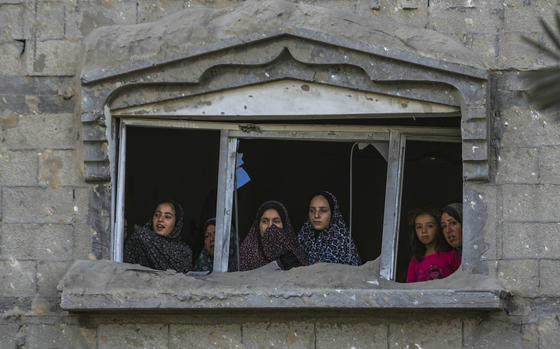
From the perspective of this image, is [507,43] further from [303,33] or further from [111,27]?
[111,27]

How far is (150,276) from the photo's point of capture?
19.6 ft

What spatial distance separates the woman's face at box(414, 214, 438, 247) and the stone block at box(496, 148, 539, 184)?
0.58 metres

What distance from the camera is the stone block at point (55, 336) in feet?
19.7

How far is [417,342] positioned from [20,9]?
2848 millimetres

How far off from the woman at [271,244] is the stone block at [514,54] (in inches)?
59.2

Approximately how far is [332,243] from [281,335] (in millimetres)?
751

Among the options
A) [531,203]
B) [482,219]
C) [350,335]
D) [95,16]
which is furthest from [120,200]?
[531,203]

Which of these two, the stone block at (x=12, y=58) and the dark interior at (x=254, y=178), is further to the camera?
the dark interior at (x=254, y=178)

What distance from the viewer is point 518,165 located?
592 cm

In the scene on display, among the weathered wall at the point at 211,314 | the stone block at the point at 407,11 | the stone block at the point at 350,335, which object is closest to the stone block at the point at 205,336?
the weathered wall at the point at 211,314

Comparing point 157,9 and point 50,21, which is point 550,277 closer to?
point 157,9

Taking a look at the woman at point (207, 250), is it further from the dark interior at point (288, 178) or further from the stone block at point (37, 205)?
the stone block at point (37, 205)

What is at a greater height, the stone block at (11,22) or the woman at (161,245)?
the stone block at (11,22)

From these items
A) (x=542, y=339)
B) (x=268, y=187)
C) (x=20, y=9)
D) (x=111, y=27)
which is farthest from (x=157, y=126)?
(x=542, y=339)
